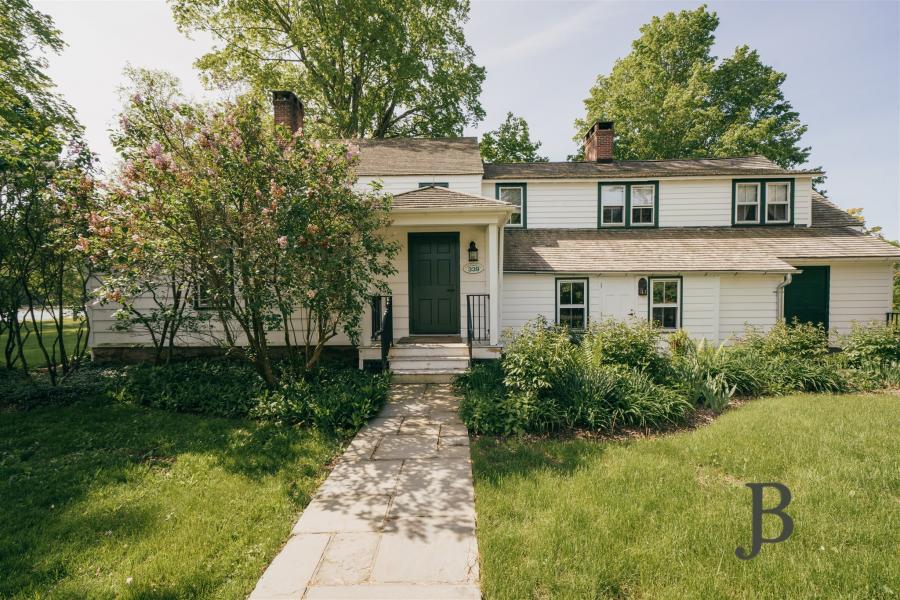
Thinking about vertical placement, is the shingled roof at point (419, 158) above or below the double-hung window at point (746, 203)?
above

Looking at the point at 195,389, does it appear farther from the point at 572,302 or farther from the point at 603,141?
the point at 603,141

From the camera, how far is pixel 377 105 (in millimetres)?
20094

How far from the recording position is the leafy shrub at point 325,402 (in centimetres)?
549

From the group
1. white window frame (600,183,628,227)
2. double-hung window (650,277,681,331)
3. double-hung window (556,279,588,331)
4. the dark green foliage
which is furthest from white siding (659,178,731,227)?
the dark green foliage

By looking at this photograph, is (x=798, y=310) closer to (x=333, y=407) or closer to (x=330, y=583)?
(x=333, y=407)

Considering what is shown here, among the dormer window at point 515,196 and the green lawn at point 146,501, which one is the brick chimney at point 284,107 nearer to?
the dormer window at point 515,196

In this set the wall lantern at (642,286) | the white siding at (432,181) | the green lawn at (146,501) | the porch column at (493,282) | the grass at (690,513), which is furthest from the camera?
the white siding at (432,181)

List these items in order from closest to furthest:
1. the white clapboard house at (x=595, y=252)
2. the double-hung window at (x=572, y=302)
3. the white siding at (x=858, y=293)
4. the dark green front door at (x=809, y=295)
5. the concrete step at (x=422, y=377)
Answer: the concrete step at (x=422, y=377) < the white clapboard house at (x=595, y=252) < the double-hung window at (x=572, y=302) < the white siding at (x=858, y=293) < the dark green front door at (x=809, y=295)

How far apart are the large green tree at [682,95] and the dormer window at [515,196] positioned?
11.1 meters

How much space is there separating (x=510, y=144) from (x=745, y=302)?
14.4m

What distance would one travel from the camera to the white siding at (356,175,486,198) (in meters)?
11.4

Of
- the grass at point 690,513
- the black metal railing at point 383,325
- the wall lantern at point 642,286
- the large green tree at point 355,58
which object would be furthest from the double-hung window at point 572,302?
the large green tree at point 355,58

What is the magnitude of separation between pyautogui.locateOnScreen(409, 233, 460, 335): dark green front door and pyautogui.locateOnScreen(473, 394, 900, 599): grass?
15.8 ft

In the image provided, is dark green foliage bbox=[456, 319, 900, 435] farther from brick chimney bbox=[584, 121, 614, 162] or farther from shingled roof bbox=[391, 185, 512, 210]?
brick chimney bbox=[584, 121, 614, 162]
